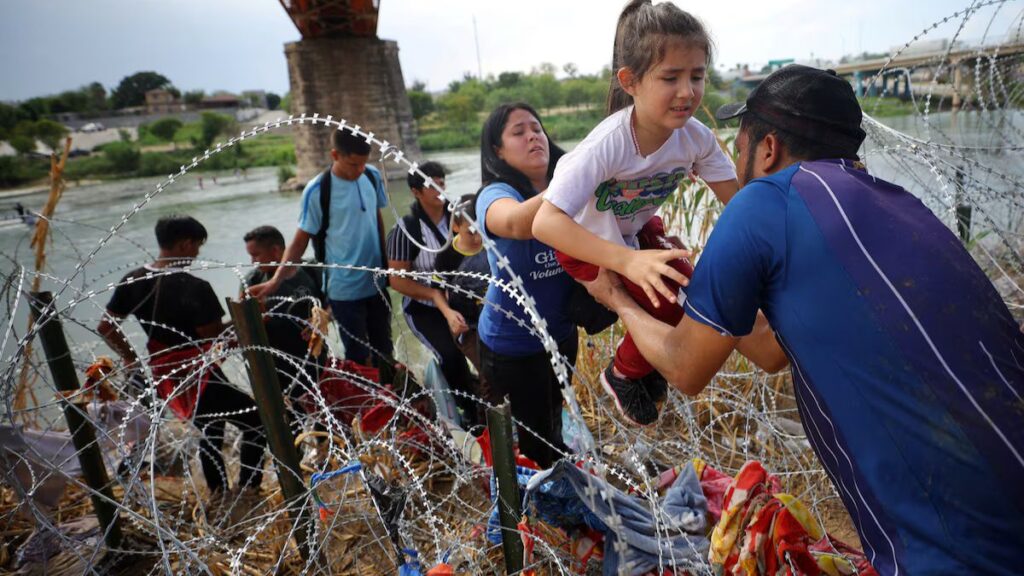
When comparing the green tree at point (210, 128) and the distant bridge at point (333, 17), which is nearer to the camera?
the distant bridge at point (333, 17)

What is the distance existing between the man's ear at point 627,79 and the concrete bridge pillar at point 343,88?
17430 millimetres

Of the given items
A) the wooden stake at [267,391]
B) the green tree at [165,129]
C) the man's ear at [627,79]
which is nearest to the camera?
the man's ear at [627,79]

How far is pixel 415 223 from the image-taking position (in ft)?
10.8

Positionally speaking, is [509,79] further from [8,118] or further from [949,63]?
[949,63]

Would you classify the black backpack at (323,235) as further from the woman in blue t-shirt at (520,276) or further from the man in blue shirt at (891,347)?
the man in blue shirt at (891,347)

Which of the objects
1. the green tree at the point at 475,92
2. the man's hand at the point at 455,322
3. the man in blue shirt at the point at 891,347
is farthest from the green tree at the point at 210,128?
the man in blue shirt at the point at 891,347

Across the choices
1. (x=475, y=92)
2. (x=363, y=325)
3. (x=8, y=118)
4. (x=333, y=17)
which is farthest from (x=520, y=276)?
(x=475, y=92)

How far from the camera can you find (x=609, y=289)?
5.24 ft

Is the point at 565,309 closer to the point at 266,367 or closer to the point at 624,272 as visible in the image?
the point at 624,272

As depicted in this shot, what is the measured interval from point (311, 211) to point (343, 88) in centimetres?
1725

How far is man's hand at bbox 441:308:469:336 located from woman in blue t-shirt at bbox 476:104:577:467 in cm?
75

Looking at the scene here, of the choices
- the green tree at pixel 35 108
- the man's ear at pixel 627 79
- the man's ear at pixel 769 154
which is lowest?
the man's ear at pixel 769 154

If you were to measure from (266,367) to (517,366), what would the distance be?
903 millimetres

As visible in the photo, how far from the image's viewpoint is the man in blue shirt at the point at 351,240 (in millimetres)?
3676
